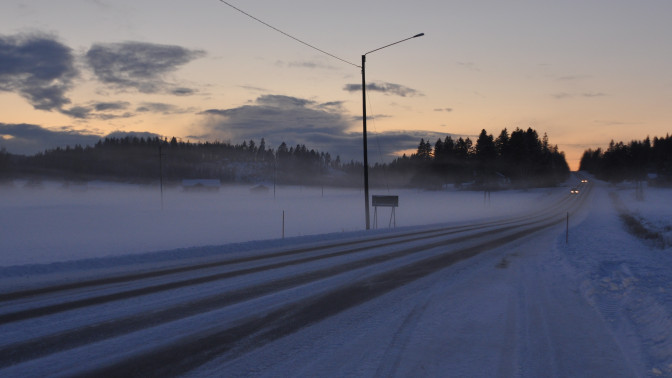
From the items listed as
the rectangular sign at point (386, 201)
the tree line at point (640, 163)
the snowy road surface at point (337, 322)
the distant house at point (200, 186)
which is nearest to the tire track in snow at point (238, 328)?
the snowy road surface at point (337, 322)

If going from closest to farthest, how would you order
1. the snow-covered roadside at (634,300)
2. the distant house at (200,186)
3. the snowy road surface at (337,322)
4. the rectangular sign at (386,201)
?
the snowy road surface at (337,322)
the snow-covered roadside at (634,300)
the rectangular sign at (386,201)
the distant house at (200,186)

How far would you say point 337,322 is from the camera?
19.7 ft

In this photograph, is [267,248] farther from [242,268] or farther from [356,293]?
[356,293]

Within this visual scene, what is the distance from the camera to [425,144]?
128 meters

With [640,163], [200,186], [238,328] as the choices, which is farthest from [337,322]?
[640,163]

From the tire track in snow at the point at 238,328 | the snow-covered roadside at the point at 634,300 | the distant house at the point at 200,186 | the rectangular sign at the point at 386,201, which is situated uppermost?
the distant house at the point at 200,186

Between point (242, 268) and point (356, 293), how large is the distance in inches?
140

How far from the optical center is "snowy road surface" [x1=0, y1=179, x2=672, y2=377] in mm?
4453

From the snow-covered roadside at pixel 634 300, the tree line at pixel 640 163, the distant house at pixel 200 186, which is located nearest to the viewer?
the snow-covered roadside at pixel 634 300

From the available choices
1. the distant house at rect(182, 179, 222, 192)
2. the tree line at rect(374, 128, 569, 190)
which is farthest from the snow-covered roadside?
the distant house at rect(182, 179, 222, 192)

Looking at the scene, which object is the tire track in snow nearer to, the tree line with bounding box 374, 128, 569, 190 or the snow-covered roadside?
the snow-covered roadside

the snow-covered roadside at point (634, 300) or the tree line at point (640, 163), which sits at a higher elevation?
the tree line at point (640, 163)

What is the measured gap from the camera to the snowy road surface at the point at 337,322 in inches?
175

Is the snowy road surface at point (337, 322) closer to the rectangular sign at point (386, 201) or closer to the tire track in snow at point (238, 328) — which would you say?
the tire track in snow at point (238, 328)
